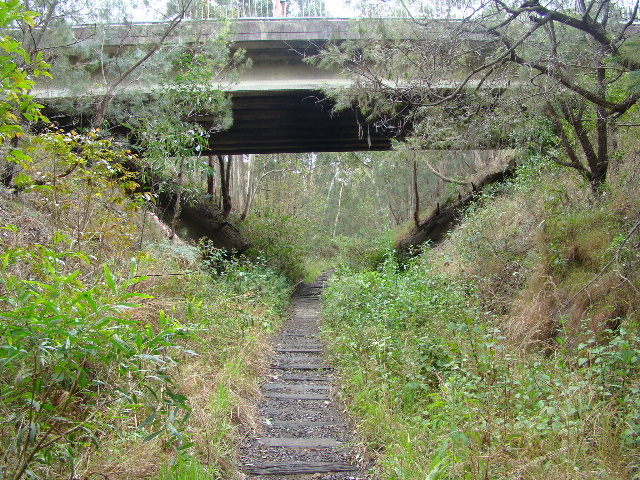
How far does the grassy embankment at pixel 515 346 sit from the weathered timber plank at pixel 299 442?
0.34m

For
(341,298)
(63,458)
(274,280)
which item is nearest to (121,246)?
(63,458)

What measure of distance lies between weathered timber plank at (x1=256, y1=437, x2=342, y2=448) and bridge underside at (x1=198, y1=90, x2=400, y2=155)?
782 cm

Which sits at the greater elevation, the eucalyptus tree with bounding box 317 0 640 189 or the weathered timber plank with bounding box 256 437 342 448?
the eucalyptus tree with bounding box 317 0 640 189

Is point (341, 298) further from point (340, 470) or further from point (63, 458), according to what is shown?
point (63, 458)

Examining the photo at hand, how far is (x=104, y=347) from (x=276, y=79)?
10.9m

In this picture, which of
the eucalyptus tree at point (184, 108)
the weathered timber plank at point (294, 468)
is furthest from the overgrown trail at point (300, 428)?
the eucalyptus tree at point (184, 108)

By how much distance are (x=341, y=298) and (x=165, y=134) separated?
4440mm

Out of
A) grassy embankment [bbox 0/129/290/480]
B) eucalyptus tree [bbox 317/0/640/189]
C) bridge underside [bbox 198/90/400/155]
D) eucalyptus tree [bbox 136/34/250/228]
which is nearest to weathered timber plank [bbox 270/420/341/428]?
grassy embankment [bbox 0/129/290/480]

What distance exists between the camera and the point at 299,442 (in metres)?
4.84

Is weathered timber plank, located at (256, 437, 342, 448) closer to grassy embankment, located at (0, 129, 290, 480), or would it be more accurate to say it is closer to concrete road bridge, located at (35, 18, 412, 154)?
grassy embankment, located at (0, 129, 290, 480)

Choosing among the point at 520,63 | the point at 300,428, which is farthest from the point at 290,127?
the point at 300,428

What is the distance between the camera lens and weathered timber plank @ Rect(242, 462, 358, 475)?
423 cm

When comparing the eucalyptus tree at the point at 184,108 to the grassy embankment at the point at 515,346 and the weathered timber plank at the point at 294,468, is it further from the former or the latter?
the weathered timber plank at the point at 294,468

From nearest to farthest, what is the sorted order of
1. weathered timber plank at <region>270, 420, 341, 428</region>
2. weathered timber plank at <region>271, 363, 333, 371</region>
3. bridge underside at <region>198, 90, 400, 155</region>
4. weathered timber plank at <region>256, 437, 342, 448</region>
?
weathered timber plank at <region>256, 437, 342, 448</region>
weathered timber plank at <region>270, 420, 341, 428</region>
weathered timber plank at <region>271, 363, 333, 371</region>
bridge underside at <region>198, 90, 400, 155</region>
